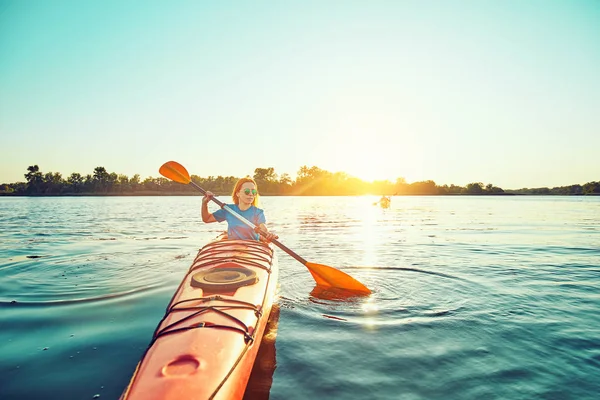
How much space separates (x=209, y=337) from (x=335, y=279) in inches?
135

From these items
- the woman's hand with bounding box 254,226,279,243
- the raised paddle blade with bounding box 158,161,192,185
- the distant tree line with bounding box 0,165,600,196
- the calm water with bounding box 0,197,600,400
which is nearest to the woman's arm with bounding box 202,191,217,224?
the woman's hand with bounding box 254,226,279,243

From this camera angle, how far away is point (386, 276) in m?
7.08

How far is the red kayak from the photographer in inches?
95.1

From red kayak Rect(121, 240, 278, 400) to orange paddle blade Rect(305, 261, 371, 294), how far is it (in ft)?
5.03

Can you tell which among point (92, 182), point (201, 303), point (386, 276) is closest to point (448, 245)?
point (386, 276)

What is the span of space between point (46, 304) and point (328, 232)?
11.2m

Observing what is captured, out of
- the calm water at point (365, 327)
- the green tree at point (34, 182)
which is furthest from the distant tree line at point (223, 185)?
the calm water at point (365, 327)

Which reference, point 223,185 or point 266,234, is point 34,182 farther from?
point 266,234

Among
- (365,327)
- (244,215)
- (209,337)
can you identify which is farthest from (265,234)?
(209,337)

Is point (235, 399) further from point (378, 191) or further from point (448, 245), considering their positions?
point (378, 191)

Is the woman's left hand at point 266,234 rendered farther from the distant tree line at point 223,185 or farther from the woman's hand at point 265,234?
the distant tree line at point 223,185

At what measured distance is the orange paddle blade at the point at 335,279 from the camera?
595 centimetres

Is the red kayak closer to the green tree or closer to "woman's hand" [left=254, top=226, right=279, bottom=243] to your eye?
"woman's hand" [left=254, top=226, right=279, bottom=243]

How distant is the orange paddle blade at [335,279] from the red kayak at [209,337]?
60.4 inches
